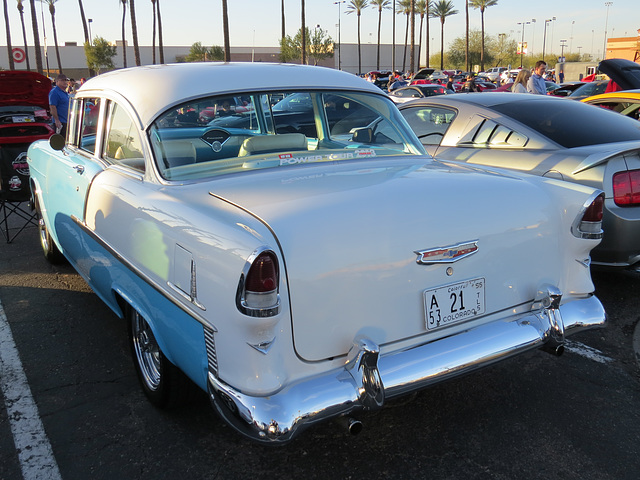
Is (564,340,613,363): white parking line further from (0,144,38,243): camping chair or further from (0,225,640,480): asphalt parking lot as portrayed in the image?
(0,144,38,243): camping chair

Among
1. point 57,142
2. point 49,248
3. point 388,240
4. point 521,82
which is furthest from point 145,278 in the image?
point 521,82

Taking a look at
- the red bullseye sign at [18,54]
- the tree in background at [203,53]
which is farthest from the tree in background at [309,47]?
the red bullseye sign at [18,54]

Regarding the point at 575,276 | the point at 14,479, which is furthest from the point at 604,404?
the point at 14,479

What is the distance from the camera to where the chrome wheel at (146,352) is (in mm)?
3071

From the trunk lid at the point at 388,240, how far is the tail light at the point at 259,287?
0.09 metres

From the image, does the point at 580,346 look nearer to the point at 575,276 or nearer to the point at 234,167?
the point at 575,276

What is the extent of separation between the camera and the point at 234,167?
10.2ft

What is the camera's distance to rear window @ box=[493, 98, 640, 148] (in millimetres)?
4952

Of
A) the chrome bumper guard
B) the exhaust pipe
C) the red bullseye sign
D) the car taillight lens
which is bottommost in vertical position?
the exhaust pipe

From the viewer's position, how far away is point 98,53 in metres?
67.4

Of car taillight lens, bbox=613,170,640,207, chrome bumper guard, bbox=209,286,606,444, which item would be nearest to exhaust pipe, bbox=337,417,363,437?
chrome bumper guard, bbox=209,286,606,444

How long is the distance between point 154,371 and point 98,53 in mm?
72124

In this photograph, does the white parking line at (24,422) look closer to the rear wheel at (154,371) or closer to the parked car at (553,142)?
the rear wheel at (154,371)

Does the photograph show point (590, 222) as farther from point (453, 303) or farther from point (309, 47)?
point (309, 47)
